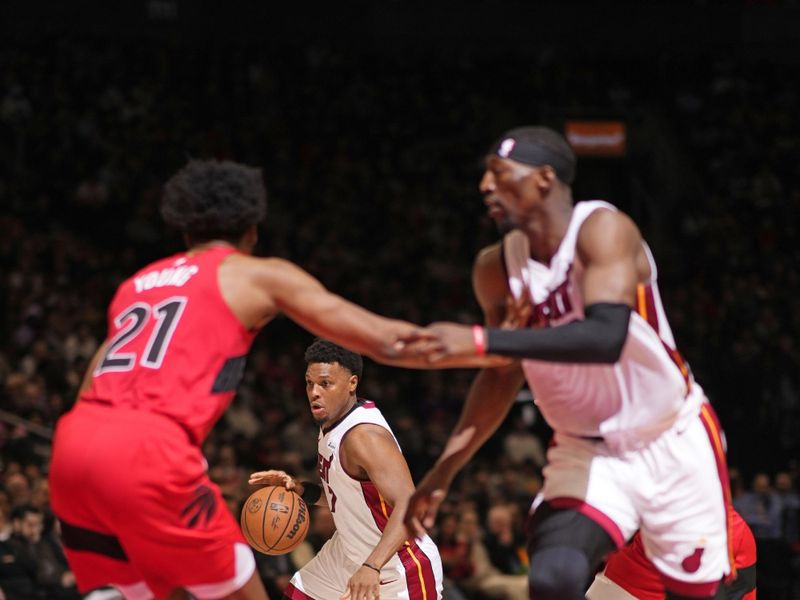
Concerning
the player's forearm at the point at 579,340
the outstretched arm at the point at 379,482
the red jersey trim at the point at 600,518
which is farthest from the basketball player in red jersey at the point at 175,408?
the outstretched arm at the point at 379,482

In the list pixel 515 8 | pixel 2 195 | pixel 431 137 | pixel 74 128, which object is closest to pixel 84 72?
pixel 74 128

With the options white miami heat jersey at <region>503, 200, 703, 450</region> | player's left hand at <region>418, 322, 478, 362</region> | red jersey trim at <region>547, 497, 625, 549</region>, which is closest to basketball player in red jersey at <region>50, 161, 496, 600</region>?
player's left hand at <region>418, 322, 478, 362</region>

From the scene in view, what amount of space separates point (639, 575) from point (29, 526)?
539cm

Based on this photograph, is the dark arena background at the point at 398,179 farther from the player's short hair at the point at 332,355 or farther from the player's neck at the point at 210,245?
the player's neck at the point at 210,245

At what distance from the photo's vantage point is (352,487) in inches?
221

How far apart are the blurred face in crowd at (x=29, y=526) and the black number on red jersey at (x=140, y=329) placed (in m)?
5.47

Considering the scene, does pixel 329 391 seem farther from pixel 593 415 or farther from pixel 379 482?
pixel 593 415

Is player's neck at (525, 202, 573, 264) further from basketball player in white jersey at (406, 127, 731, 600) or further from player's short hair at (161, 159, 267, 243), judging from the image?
player's short hair at (161, 159, 267, 243)

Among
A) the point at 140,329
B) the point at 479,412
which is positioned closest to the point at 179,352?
the point at 140,329

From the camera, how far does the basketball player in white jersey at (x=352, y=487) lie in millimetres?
5430

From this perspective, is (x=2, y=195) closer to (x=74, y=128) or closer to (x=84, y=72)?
(x=74, y=128)

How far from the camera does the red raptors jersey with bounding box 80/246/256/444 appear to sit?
3947 millimetres

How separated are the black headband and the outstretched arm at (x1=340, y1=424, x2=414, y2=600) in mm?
1571

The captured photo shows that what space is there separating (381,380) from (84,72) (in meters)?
6.27
